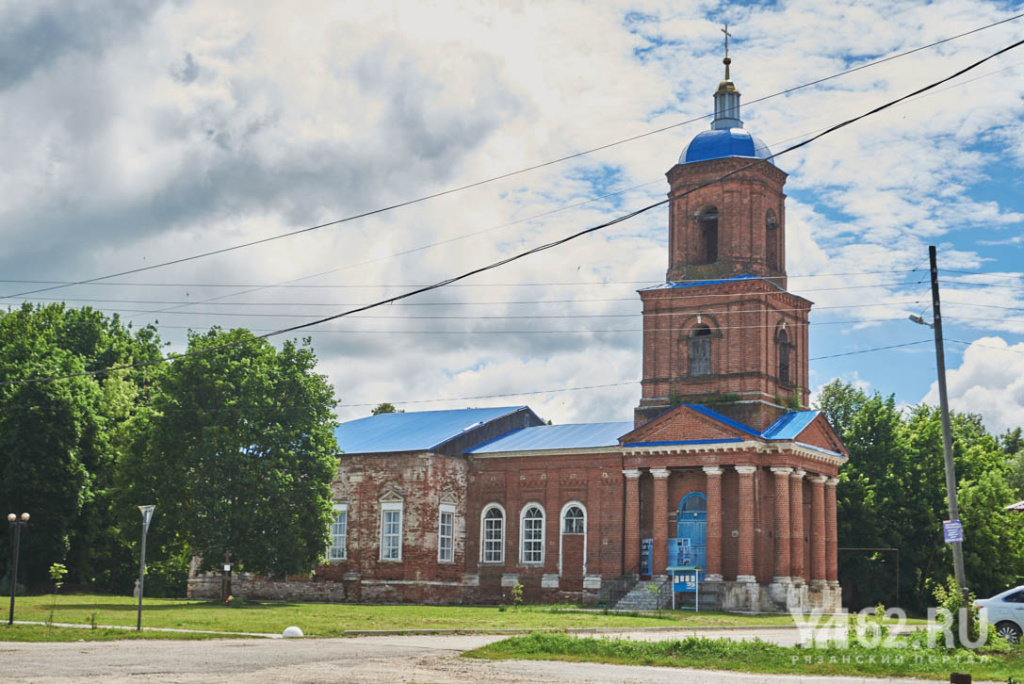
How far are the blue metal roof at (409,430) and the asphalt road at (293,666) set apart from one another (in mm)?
28356

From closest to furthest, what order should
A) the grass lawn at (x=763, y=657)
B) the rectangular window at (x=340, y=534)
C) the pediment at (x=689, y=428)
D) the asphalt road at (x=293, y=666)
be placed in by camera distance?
1. the asphalt road at (x=293, y=666)
2. the grass lawn at (x=763, y=657)
3. the pediment at (x=689, y=428)
4. the rectangular window at (x=340, y=534)

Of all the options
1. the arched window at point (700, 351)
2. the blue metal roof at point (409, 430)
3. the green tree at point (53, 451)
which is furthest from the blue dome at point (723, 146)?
the green tree at point (53, 451)

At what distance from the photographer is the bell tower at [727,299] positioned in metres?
44.5

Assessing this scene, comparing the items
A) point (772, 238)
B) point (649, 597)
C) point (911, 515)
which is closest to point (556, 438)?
point (649, 597)

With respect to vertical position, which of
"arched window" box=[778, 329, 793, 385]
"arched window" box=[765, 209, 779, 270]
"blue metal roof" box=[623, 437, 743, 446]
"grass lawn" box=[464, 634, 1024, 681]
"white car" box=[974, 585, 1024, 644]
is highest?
"arched window" box=[765, 209, 779, 270]

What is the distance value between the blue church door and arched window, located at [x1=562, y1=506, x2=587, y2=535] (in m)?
4.29

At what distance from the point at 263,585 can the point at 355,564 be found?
18.0ft

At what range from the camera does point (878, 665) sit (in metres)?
17.6

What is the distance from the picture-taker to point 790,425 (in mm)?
43938

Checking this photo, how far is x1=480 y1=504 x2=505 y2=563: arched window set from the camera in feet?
163

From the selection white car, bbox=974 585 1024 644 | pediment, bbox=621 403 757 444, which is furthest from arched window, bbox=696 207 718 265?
white car, bbox=974 585 1024 644

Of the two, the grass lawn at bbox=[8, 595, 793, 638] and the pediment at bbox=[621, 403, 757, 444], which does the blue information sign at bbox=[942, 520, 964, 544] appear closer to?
the grass lawn at bbox=[8, 595, 793, 638]

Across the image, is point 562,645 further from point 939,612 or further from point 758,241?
point 758,241

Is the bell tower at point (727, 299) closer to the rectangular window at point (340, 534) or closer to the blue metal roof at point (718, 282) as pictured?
the blue metal roof at point (718, 282)
